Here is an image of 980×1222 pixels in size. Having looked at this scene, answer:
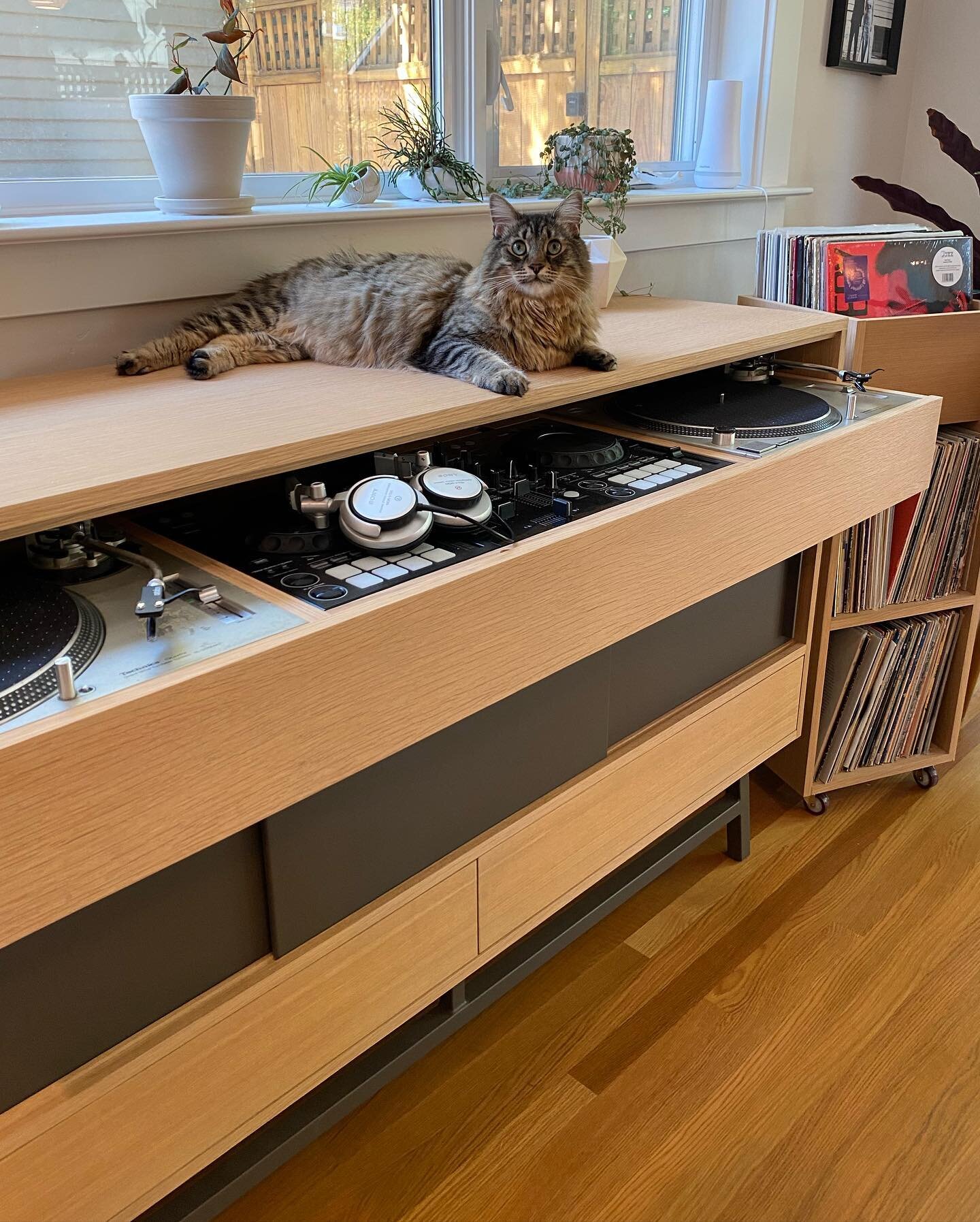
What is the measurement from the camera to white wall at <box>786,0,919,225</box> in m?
2.21

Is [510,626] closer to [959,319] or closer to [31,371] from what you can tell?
[31,371]

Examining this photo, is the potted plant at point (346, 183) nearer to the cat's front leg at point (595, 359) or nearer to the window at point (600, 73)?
the window at point (600, 73)

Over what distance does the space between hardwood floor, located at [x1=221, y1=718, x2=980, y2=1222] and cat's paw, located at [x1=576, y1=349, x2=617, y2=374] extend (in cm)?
85

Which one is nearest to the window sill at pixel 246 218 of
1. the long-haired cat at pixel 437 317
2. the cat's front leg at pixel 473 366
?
the long-haired cat at pixel 437 317

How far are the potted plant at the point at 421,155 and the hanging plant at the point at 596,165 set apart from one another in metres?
0.14

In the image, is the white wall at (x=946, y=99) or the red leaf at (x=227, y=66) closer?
the red leaf at (x=227, y=66)

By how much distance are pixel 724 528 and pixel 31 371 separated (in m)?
0.84

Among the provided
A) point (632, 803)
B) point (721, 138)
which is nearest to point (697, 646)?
point (632, 803)

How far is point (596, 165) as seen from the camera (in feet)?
5.52

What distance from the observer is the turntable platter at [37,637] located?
27.3 inches

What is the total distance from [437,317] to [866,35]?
1.62 meters

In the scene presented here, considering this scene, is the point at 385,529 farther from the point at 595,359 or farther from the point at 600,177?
the point at 600,177

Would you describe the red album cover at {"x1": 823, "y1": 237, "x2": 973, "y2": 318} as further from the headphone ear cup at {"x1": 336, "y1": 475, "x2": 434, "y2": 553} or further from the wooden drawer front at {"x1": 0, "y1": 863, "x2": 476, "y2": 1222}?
the wooden drawer front at {"x1": 0, "y1": 863, "x2": 476, "y2": 1222}

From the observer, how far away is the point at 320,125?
1605 mm
